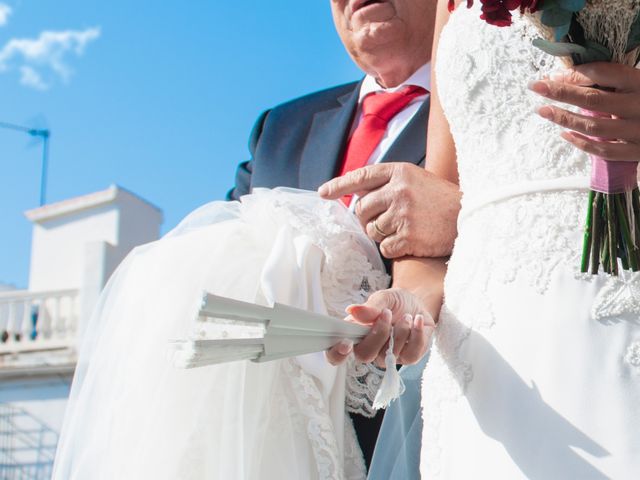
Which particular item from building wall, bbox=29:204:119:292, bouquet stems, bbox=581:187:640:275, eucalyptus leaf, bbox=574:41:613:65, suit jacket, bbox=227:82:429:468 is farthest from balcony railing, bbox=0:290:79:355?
eucalyptus leaf, bbox=574:41:613:65

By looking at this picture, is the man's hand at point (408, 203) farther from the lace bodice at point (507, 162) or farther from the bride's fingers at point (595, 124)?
the bride's fingers at point (595, 124)

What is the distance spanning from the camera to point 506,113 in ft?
4.99

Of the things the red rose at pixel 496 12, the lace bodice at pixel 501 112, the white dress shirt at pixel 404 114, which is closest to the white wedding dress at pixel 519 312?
the lace bodice at pixel 501 112

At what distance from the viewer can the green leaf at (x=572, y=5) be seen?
3.96 feet

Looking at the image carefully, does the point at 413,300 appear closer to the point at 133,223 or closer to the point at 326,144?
the point at 326,144

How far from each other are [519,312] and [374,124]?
4.04 feet

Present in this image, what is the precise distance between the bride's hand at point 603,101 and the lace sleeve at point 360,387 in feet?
2.91

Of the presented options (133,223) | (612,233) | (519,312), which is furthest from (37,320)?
(612,233)

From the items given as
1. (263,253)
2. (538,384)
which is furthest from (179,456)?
(538,384)

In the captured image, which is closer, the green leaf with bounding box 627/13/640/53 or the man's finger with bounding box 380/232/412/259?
the green leaf with bounding box 627/13/640/53

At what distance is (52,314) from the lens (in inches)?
492

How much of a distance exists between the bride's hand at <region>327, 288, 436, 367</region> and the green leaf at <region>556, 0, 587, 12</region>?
513 millimetres

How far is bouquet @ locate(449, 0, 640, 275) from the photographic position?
1246 millimetres

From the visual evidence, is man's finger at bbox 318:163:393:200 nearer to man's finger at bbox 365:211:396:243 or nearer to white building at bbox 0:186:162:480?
man's finger at bbox 365:211:396:243
